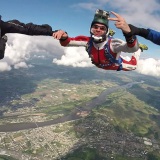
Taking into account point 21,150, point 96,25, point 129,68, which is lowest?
point 21,150

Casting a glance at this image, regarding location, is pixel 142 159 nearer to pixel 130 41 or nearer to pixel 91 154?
pixel 91 154

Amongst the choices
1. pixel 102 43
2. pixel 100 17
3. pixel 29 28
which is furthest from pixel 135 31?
pixel 29 28

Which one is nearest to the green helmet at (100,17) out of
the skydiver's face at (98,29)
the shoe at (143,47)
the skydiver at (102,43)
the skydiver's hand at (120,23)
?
the skydiver at (102,43)

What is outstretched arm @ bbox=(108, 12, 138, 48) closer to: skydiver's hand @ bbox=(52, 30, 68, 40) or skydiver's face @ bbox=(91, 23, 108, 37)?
skydiver's face @ bbox=(91, 23, 108, 37)

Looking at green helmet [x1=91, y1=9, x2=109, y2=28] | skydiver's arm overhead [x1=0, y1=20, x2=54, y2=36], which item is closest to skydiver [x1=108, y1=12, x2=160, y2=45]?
green helmet [x1=91, y1=9, x2=109, y2=28]

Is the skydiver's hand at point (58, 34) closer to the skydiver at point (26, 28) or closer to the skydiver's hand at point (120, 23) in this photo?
the skydiver at point (26, 28)

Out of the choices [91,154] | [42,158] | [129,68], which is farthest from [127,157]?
[129,68]

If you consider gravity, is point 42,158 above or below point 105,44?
below
